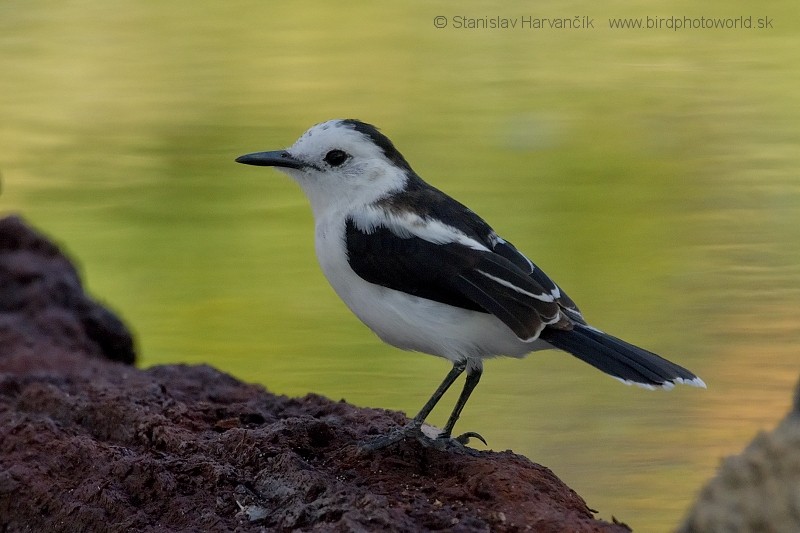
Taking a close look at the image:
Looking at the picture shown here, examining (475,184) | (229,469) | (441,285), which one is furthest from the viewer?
(475,184)

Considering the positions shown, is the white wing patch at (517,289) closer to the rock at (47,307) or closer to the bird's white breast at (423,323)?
the bird's white breast at (423,323)

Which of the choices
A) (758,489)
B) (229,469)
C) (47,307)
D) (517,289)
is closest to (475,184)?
(47,307)

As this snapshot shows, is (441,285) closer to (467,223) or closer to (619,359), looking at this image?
(467,223)

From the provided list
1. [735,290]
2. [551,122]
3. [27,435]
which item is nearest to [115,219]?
[551,122]

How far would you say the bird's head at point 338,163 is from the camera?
15.6 feet

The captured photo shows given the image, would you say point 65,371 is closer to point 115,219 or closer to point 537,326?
point 537,326

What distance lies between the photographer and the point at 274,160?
4.78 metres

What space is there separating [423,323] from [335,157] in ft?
2.73

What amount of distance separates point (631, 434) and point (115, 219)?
16.1ft

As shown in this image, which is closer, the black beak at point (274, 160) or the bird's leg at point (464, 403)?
the bird's leg at point (464, 403)

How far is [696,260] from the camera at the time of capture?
29.8ft

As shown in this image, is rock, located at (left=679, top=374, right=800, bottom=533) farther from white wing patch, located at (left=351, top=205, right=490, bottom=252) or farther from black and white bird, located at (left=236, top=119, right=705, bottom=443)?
white wing patch, located at (left=351, top=205, right=490, bottom=252)

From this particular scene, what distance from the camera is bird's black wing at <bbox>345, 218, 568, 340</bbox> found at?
420 centimetres

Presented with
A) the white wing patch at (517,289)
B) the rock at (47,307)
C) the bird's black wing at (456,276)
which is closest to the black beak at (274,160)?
the bird's black wing at (456,276)
